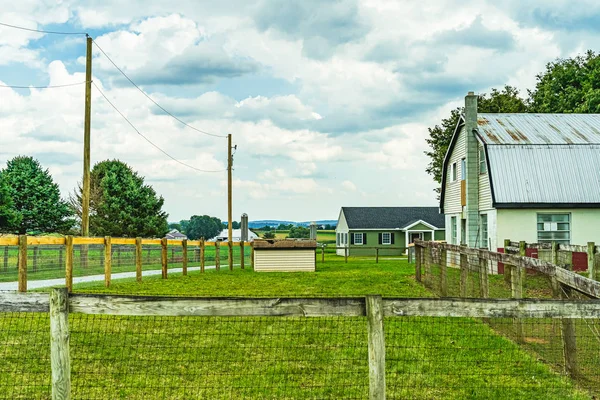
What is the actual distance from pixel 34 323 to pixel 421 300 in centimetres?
739

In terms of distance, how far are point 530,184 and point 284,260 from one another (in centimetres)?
1046

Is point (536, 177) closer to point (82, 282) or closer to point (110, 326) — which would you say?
point (82, 282)

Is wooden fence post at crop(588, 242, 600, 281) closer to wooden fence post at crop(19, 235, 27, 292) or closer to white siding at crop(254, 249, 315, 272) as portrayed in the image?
wooden fence post at crop(19, 235, 27, 292)

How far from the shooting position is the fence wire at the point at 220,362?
6738 mm

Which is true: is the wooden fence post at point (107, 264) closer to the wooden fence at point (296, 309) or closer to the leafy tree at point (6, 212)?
the wooden fence at point (296, 309)

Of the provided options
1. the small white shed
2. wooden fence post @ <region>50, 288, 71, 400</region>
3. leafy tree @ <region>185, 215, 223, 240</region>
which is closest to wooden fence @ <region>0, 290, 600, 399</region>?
wooden fence post @ <region>50, 288, 71, 400</region>

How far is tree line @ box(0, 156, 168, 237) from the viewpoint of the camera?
57938 millimetres

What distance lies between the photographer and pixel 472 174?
90.2 ft

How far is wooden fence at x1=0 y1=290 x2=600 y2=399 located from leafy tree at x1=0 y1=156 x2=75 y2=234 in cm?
5584

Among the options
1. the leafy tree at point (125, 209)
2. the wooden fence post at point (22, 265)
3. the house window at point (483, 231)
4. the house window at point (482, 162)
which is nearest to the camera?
the wooden fence post at point (22, 265)

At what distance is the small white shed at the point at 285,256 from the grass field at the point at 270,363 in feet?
54.8

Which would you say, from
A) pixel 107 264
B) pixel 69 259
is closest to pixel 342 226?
pixel 107 264

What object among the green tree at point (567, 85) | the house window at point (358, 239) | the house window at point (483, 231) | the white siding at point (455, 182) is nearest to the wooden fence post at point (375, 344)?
the house window at point (483, 231)

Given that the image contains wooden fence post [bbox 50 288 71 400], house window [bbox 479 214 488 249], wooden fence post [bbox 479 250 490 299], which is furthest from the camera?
house window [bbox 479 214 488 249]
